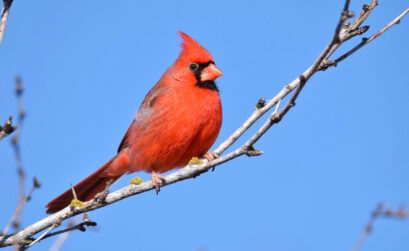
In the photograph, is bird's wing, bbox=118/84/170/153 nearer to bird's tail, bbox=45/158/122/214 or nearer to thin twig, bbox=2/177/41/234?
bird's tail, bbox=45/158/122/214

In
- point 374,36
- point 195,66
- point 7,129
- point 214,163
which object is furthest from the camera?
point 195,66

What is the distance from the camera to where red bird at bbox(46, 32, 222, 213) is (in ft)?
11.8

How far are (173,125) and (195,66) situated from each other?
2.05 feet

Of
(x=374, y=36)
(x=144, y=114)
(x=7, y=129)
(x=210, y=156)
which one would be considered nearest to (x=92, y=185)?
(x=144, y=114)

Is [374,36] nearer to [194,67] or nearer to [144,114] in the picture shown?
[194,67]

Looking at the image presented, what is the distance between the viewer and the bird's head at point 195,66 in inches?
154

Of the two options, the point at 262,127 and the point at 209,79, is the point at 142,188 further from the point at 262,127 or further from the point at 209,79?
the point at 209,79

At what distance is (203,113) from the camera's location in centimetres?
362

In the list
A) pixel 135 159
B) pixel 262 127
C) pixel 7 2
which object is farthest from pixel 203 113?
pixel 7 2

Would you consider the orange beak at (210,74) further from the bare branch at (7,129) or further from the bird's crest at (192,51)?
the bare branch at (7,129)

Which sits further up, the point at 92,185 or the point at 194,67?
the point at 194,67

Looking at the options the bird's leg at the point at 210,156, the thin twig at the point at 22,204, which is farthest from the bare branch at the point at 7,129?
the bird's leg at the point at 210,156

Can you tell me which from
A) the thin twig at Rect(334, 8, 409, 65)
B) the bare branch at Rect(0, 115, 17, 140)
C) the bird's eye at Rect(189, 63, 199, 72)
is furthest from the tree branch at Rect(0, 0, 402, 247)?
the bird's eye at Rect(189, 63, 199, 72)

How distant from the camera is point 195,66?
13.0 feet
